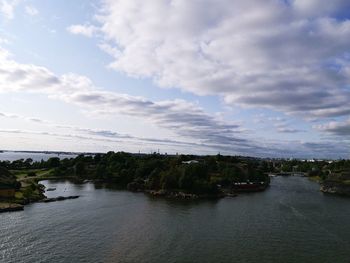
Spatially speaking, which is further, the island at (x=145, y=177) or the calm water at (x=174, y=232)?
the island at (x=145, y=177)

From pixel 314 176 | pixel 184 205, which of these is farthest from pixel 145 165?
pixel 314 176

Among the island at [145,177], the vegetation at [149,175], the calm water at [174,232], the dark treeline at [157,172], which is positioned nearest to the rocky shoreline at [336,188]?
the vegetation at [149,175]

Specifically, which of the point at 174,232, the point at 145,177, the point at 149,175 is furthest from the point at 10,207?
the point at 145,177

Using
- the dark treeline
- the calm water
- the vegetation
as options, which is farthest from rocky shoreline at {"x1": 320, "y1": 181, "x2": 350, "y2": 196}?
the calm water

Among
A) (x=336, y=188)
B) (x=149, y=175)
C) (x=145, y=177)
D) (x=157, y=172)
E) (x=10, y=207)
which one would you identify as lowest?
(x=10, y=207)

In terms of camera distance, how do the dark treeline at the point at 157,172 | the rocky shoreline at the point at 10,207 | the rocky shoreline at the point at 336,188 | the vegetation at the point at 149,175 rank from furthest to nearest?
the rocky shoreline at the point at 336,188 < the dark treeline at the point at 157,172 < the vegetation at the point at 149,175 < the rocky shoreline at the point at 10,207

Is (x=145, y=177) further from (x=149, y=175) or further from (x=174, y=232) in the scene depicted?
(x=174, y=232)

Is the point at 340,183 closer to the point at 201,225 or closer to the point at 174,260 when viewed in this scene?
the point at 201,225

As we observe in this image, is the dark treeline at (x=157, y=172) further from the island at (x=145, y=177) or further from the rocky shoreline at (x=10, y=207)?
the rocky shoreline at (x=10, y=207)
